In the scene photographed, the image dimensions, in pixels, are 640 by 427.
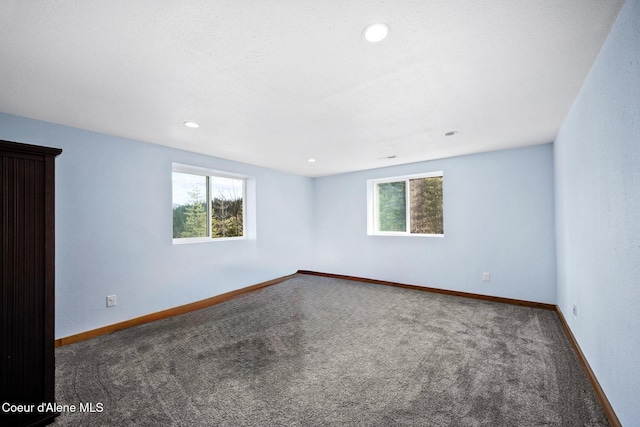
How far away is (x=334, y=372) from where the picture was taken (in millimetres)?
2162

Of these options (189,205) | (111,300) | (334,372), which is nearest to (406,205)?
(334,372)

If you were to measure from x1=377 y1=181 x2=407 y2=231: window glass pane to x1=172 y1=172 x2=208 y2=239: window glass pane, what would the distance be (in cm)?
316

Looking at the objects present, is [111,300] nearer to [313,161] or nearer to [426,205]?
[313,161]

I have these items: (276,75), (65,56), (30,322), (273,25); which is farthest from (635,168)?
(30,322)

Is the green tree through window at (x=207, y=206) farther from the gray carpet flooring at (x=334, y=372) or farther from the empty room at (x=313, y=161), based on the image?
the gray carpet flooring at (x=334, y=372)

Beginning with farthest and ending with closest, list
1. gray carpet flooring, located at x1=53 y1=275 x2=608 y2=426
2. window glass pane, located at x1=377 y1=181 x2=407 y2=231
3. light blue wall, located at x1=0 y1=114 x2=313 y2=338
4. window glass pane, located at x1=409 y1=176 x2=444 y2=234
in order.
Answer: window glass pane, located at x1=377 y1=181 x2=407 y2=231, window glass pane, located at x1=409 y1=176 x2=444 y2=234, light blue wall, located at x1=0 y1=114 x2=313 y2=338, gray carpet flooring, located at x1=53 y1=275 x2=608 y2=426

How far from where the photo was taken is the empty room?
56.2 inches

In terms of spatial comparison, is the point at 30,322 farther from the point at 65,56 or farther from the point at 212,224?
the point at 212,224

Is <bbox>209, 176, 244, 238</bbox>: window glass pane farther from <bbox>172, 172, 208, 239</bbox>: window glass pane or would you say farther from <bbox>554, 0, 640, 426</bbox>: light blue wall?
<bbox>554, 0, 640, 426</bbox>: light blue wall

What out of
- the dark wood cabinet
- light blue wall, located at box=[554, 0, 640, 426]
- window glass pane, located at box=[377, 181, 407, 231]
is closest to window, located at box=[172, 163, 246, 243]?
the dark wood cabinet

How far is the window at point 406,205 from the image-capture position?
464cm

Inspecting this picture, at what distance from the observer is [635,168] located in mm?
1272

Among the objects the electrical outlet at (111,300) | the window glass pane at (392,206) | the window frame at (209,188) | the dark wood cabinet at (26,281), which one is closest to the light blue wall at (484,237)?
the window glass pane at (392,206)

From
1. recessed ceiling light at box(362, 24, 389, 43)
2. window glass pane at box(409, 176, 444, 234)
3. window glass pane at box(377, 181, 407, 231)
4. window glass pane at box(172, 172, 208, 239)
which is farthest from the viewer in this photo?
window glass pane at box(377, 181, 407, 231)
